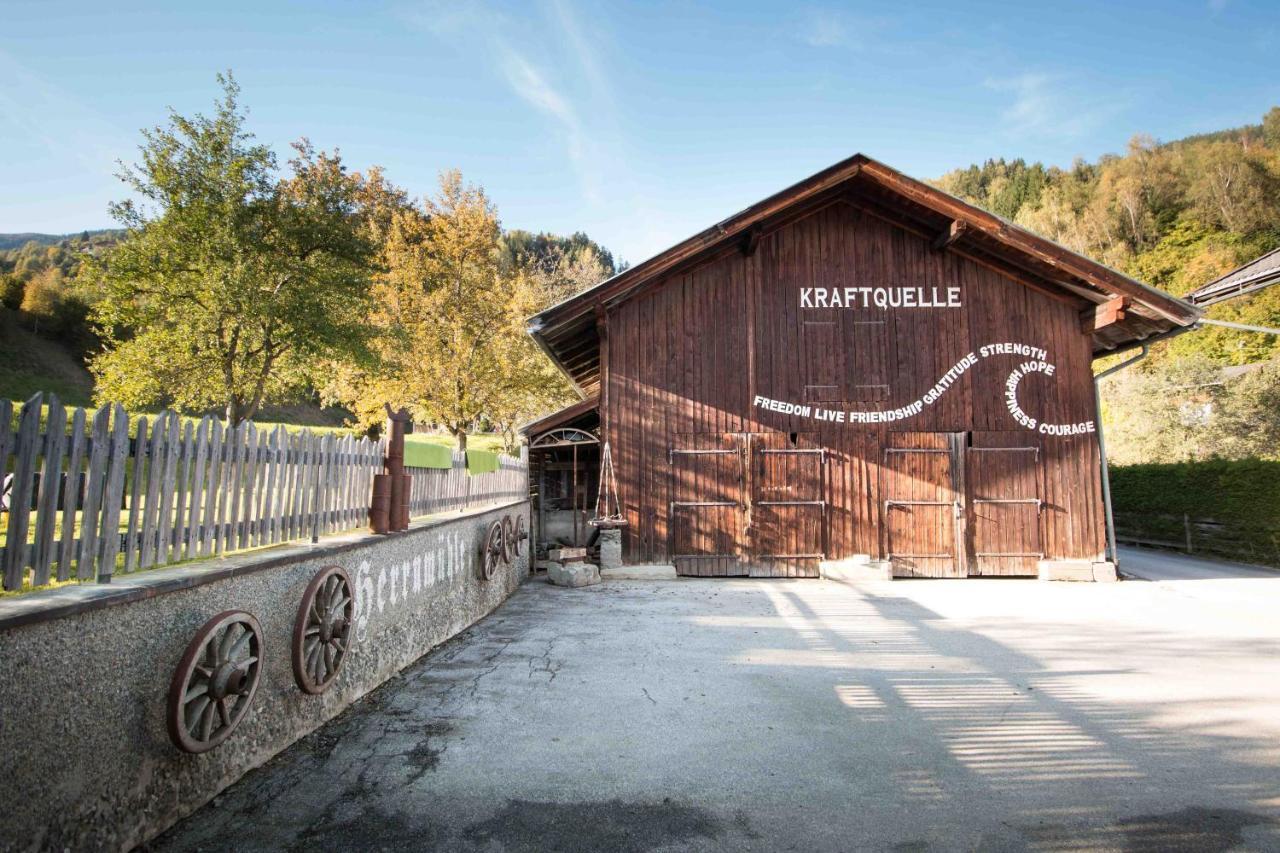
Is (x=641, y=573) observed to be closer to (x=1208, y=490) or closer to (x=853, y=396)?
(x=853, y=396)

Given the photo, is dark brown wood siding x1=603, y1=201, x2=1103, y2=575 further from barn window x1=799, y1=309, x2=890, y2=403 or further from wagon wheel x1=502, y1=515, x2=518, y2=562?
wagon wheel x1=502, y1=515, x2=518, y2=562

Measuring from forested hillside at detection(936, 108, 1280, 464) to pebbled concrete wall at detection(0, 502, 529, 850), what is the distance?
88.8 ft

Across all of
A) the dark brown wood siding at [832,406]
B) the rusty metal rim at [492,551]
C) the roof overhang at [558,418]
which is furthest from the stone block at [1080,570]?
the rusty metal rim at [492,551]

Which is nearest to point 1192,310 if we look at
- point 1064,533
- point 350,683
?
point 1064,533

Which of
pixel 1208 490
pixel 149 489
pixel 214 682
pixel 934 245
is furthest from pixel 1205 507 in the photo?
pixel 149 489

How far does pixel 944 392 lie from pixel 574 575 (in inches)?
300

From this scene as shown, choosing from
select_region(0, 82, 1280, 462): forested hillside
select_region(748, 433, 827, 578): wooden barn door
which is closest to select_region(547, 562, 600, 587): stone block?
select_region(748, 433, 827, 578): wooden barn door

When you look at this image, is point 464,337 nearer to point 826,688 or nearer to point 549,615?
point 549,615

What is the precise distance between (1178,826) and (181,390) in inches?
812

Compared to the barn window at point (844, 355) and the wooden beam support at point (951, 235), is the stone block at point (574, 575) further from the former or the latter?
the wooden beam support at point (951, 235)

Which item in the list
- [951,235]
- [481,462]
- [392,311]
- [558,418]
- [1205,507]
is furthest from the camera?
[392,311]

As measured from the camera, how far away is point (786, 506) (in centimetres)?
1228

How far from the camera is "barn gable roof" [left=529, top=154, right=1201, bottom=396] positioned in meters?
11.5

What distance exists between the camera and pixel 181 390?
17422mm
